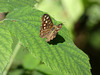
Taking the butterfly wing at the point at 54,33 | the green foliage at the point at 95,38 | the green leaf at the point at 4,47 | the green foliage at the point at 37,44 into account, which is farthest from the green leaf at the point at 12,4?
the green foliage at the point at 95,38

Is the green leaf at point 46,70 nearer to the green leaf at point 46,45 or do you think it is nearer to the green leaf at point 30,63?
the green leaf at point 30,63

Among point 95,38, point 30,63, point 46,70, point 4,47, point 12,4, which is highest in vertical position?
point 12,4

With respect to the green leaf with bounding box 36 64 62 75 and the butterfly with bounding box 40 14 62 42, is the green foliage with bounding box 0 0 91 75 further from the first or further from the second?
the green leaf with bounding box 36 64 62 75

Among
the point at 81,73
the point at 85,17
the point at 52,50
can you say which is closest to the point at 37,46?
the point at 52,50

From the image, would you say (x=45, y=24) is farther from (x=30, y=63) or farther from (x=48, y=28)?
(x=30, y=63)

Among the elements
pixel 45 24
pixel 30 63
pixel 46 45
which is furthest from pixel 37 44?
pixel 30 63

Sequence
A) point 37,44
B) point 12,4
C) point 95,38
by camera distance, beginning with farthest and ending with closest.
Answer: point 95,38
point 12,4
point 37,44

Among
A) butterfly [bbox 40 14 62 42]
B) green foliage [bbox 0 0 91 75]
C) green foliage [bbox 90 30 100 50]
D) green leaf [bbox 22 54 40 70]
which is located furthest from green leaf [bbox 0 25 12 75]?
green foliage [bbox 90 30 100 50]
